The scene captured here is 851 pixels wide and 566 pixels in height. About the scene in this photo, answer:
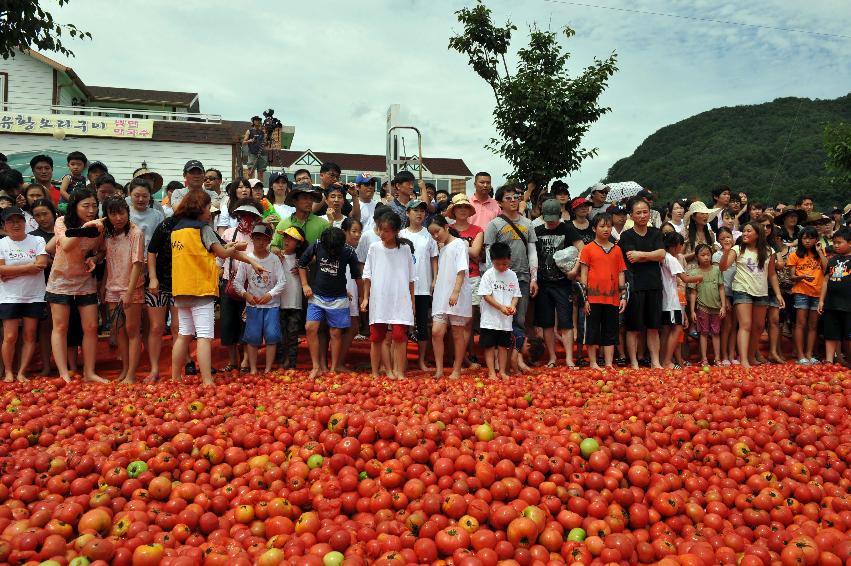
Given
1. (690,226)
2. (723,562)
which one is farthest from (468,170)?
(723,562)

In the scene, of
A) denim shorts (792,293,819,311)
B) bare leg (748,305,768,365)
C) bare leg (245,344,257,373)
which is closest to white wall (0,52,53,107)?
bare leg (245,344,257,373)

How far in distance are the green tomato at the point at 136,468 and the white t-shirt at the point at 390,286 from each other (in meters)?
3.48

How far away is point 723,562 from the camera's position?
3057mm

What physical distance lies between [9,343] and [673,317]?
8.47 m

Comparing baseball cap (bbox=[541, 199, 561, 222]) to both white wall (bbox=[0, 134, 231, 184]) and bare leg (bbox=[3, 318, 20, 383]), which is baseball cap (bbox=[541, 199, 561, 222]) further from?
white wall (bbox=[0, 134, 231, 184])

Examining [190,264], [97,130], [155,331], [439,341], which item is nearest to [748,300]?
[439,341]

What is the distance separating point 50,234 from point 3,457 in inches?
156

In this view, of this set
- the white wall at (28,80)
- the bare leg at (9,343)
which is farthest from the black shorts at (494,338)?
the white wall at (28,80)

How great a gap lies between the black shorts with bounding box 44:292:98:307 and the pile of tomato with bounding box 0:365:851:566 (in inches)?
59.0

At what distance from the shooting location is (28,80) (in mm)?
24344

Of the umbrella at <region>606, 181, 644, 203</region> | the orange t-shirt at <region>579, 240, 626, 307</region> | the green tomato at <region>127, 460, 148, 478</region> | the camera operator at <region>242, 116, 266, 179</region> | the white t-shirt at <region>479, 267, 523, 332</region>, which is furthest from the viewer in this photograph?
the camera operator at <region>242, 116, 266, 179</region>

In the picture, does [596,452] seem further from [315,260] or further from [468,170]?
[468,170]

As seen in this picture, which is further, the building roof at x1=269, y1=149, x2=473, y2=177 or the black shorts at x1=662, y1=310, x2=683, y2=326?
the building roof at x1=269, y1=149, x2=473, y2=177

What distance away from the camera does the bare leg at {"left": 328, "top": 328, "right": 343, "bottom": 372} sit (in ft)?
23.8
